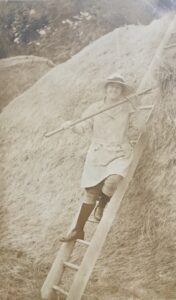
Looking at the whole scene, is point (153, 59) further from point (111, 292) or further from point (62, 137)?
point (111, 292)

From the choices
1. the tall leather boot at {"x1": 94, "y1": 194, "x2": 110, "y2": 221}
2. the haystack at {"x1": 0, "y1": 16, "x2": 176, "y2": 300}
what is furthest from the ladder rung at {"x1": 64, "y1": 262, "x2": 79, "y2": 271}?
the tall leather boot at {"x1": 94, "y1": 194, "x2": 110, "y2": 221}

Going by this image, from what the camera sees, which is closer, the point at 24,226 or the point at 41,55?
the point at 24,226

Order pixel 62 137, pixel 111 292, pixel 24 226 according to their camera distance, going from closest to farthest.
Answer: pixel 111 292, pixel 24 226, pixel 62 137

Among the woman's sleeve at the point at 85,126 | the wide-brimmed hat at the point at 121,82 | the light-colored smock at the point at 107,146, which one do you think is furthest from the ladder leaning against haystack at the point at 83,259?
the wide-brimmed hat at the point at 121,82

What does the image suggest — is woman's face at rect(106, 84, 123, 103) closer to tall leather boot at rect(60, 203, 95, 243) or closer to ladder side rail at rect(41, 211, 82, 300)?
tall leather boot at rect(60, 203, 95, 243)

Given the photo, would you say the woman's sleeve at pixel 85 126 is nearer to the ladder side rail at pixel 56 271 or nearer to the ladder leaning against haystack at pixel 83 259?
the ladder leaning against haystack at pixel 83 259

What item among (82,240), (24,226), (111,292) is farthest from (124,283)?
(24,226)

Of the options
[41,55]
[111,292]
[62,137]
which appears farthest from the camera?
[41,55]
